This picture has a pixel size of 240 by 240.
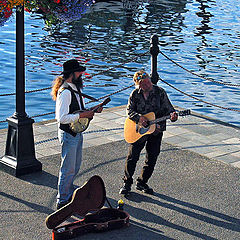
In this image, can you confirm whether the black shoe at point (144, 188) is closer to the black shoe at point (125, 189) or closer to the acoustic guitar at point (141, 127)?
the black shoe at point (125, 189)

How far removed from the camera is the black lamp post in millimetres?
8289

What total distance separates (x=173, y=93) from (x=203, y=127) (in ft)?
23.9

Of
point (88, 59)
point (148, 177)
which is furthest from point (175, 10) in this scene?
point (148, 177)

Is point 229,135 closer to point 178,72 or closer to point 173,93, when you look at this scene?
point 173,93

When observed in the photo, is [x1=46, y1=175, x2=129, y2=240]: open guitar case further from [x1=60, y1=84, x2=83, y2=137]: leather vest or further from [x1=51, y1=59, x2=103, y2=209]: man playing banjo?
[x1=60, y1=84, x2=83, y2=137]: leather vest

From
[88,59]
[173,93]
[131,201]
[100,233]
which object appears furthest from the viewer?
[88,59]

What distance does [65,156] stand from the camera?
704 centimetres

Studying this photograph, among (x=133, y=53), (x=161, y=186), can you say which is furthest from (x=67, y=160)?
(x=133, y=53)

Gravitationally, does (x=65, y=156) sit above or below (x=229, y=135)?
above

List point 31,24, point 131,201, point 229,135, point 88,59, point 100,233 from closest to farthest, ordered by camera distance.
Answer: point 100,233
point 131,201
point 229,135
point 88,59
point 31,24

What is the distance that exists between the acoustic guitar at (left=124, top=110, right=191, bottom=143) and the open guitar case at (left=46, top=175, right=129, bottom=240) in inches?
39.8

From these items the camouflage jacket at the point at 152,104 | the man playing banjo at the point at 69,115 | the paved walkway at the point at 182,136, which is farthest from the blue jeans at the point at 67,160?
the paved walkway at the point at 182,136

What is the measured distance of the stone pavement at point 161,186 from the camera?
675 centimetres

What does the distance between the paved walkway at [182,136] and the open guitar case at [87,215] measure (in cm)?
261
